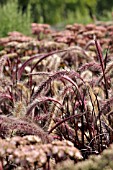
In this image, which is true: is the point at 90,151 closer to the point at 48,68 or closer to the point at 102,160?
the point at 102,160

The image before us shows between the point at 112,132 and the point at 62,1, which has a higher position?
the point at 62,1

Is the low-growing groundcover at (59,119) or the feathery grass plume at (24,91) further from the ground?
the feathery grass plume at (24,91)

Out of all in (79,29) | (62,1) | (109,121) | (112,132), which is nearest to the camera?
(112,132)

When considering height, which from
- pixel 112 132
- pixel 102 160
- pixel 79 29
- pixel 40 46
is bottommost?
pixel 102 160

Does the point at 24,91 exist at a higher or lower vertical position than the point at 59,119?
higher

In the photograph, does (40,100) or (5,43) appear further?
(5,43)

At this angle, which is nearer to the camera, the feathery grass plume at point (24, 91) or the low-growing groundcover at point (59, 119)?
the low-growing groundcover at point (59, 119)

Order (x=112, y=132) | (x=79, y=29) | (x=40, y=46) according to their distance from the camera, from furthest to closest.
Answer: (x=79, y=29) → (x=40, y=46) → (x=112, y=132)

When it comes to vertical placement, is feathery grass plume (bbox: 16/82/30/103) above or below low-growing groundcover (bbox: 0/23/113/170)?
above

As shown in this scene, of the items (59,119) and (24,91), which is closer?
(59,119)

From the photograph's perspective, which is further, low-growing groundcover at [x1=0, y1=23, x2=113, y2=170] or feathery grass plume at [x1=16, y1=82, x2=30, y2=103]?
feathery grass plume at [x1=16, y1=82, x2=30, y2=103]

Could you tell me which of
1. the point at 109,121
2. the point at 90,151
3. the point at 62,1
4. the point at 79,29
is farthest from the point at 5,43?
the point at 62,1
